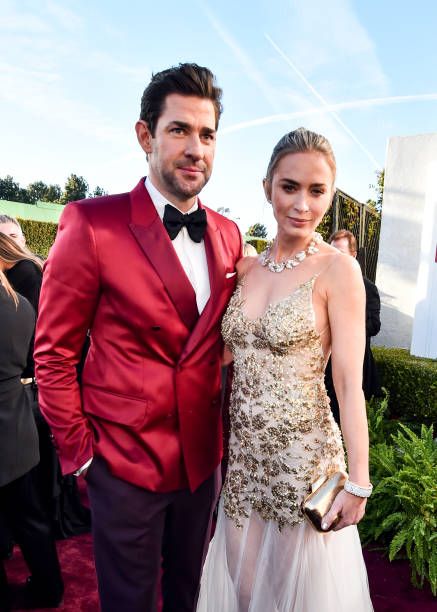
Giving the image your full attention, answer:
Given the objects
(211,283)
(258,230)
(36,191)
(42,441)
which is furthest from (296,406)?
(36,191)

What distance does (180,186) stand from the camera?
5.82 feet

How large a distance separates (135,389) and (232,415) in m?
0.50

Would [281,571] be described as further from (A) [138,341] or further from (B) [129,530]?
(A) [138,341]

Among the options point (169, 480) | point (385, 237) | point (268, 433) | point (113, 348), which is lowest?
point (169, 480)

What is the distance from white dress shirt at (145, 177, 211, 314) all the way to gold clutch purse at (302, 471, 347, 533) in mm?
747

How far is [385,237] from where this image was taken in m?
7.43

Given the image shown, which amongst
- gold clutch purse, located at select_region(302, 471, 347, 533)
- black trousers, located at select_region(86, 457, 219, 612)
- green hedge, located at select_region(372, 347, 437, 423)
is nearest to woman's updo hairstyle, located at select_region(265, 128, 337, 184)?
gold clutch purse, located at select_region(302, 471, 347, 533)

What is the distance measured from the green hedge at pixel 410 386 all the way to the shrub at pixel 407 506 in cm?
144

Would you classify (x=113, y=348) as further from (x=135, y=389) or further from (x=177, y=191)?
(x=177, y=191)

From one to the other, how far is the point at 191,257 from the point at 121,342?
1.40ft

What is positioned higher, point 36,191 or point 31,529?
point 36,191

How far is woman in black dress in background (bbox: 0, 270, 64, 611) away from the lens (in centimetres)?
241

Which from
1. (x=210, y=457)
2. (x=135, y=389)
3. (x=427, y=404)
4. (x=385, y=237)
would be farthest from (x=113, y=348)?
(x=385, y=237)

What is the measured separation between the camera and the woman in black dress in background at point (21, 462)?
2.41 metres
